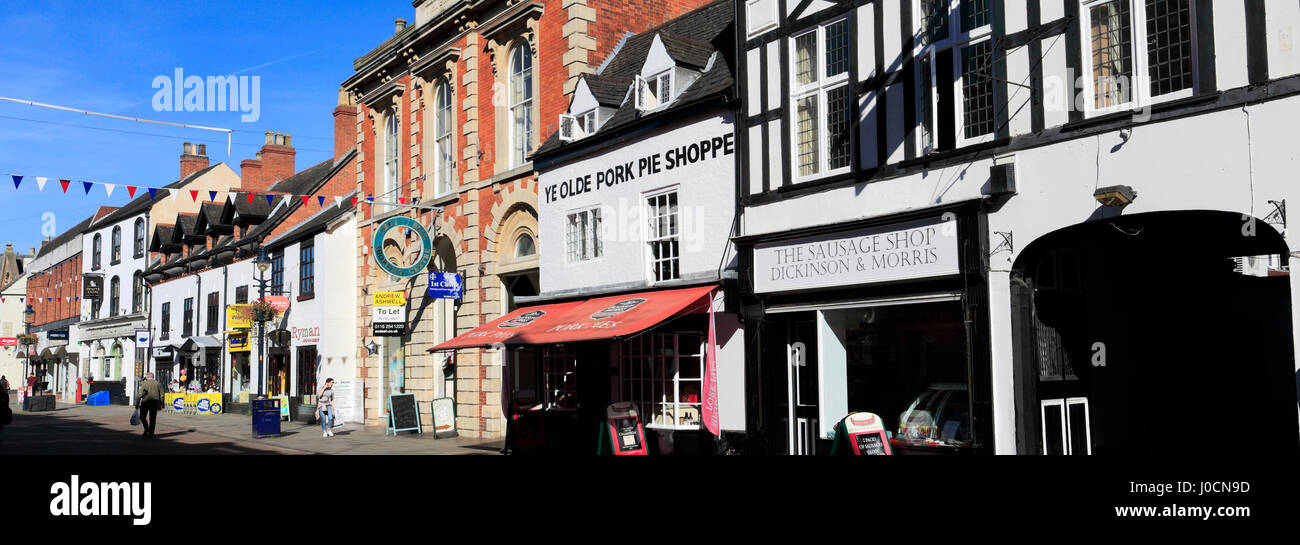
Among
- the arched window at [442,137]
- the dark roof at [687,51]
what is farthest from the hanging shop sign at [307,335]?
the dark roof at [687,51]

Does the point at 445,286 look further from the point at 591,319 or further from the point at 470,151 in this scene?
the point at 591,319

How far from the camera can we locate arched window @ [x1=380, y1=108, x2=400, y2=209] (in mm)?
29391

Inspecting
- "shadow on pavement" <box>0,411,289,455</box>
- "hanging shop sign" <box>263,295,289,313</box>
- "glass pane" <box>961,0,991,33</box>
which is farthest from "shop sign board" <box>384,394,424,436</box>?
"glass pane" <box>961,0,991,33</box>

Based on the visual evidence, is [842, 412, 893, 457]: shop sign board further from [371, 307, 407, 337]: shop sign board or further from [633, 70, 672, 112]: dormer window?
[371, 307, 407, 337]: shop sign board

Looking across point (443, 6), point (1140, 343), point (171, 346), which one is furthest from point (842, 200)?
point (171, 346)

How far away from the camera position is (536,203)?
22.2 m

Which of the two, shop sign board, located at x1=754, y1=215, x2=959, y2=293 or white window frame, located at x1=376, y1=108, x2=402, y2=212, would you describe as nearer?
shop sign board, located at x1=754, y1=215, x2=959, y2=293

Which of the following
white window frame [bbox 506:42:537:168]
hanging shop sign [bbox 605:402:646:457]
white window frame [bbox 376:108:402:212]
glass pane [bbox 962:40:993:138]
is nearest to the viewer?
glass pane [bbox 962:40:993:138]

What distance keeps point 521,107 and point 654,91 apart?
6151mm

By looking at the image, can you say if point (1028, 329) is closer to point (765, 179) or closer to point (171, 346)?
point (765, 179)

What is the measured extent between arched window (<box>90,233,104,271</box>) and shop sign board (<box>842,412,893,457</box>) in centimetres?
5624

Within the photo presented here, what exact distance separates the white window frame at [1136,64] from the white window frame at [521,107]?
45.3 feet

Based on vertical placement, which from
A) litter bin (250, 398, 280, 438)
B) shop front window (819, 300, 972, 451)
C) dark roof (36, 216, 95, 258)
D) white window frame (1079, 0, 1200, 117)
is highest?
dark roof (36, 216, 95, 258)

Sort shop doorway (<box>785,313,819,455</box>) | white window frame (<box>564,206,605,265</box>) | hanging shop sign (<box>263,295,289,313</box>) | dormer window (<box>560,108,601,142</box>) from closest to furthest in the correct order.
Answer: shop doorway (<box>785,313,819,455</box>), white window frame (<box>564,206,605,265</box>), dormer window (<box>560,108,601,142</box>), hanging shop sign (<box>263,295,289,313</box>)
